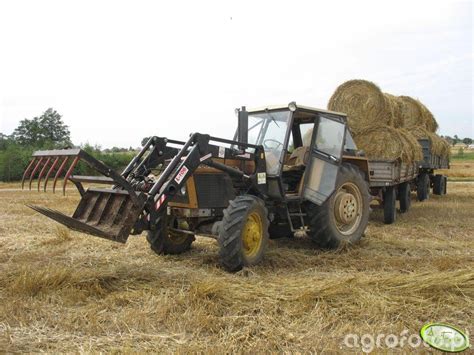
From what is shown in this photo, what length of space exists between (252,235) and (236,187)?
0.82 m

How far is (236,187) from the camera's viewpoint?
588cm

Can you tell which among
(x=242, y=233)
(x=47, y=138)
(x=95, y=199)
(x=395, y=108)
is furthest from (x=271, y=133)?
(x=47, y=138)

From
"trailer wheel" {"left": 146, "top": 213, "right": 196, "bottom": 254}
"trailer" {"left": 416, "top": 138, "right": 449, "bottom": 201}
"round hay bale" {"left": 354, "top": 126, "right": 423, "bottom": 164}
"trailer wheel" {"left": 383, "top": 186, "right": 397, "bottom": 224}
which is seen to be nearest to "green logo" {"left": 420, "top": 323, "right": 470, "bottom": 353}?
"trailer wheel" {"left": 146, "top": 213, "right": 196, "bottom": 254}

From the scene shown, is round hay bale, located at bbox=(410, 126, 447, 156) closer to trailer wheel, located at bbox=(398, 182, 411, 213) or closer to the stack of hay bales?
the stack of hay bales

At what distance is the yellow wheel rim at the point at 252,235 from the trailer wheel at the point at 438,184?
10662 millimetres

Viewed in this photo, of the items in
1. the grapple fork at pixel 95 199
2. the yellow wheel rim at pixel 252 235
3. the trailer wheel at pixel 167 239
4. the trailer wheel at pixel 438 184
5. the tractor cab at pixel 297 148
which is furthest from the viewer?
the trailer wheel at pixel 438 184

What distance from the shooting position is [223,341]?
3193 millimetres

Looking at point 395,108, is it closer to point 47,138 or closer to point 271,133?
point 271,133

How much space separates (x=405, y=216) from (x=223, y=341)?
7.86 meters

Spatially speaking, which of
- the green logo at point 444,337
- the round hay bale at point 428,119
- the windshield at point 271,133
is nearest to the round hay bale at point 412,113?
the round hay bale at point 428,119

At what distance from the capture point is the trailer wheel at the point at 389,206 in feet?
30.4

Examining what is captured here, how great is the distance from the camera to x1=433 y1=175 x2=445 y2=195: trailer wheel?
46.9ft

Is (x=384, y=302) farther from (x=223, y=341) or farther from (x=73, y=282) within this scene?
(x=73, y=282)

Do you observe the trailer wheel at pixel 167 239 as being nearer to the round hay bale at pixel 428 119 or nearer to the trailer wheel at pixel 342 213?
the trailer wheel at pixel 342 213
